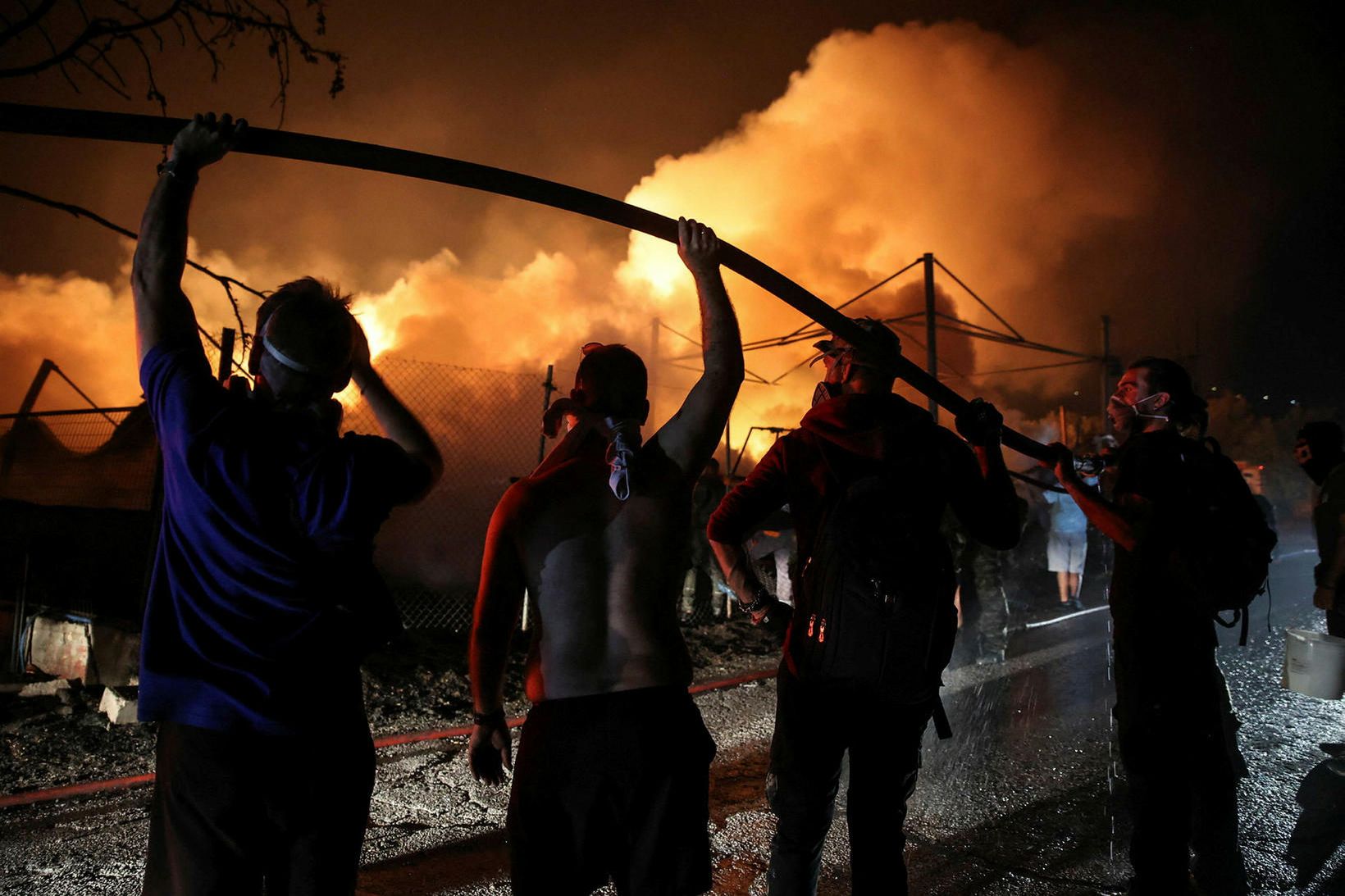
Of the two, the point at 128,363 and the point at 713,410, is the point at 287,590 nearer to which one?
the point at 713,410

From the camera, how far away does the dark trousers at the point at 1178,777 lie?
2783 mm

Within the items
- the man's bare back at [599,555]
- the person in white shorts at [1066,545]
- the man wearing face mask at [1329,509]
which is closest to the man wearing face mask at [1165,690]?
the man's bare back at [599,555]

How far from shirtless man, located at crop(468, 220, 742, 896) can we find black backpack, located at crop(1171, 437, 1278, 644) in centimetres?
188

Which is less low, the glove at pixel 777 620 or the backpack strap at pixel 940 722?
the glove at pixel 777 620

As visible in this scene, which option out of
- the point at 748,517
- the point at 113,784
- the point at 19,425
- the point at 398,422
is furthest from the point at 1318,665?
the point at 19,425

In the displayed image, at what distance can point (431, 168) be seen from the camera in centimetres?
218

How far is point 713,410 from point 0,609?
6.94m

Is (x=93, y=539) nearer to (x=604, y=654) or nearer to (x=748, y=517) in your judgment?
(x=748, y=517)

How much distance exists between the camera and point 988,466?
271cm

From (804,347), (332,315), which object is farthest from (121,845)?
(804,347)

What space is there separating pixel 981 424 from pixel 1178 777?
141 centimetres

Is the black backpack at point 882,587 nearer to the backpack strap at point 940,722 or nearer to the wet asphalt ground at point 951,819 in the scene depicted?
the backpack strap at point 940,722

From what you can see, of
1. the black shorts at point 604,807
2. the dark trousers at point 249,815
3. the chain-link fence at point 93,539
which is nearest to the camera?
the dark trousers at point 249,815

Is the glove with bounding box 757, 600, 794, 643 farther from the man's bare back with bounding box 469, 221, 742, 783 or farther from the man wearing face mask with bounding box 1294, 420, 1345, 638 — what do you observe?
the man wearing face mask with bounding box 1294, 420, 1345, 638
